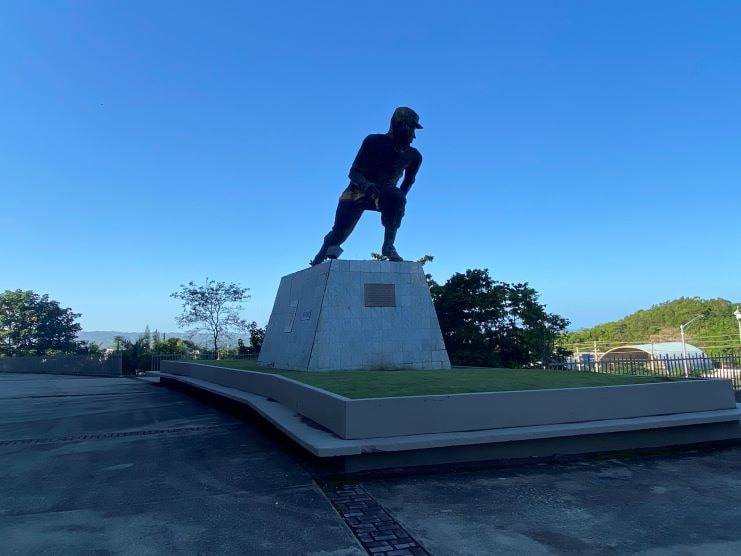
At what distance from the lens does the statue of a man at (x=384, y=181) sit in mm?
11164

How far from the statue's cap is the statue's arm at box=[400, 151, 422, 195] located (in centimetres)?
110

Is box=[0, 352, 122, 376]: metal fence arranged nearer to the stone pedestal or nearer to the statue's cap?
the stone pedestal

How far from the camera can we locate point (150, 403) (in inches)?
483

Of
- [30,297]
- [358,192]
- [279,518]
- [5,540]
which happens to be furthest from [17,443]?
[30,297]

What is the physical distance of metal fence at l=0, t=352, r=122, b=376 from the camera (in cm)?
2768

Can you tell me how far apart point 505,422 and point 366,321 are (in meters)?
5.44

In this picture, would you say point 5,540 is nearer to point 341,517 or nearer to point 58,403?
point 341,517

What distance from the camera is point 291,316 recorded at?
12594 mm

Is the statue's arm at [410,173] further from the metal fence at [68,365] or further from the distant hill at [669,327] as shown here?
the distant hill at [669,327]

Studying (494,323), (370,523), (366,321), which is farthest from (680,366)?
(370,523)

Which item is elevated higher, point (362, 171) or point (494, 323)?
point (362, 171)

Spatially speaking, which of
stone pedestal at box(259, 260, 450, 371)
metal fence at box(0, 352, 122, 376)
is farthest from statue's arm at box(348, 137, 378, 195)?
metal fence at box(0, 352, 122, 376)

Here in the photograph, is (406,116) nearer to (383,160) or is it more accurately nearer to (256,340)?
(383,160)

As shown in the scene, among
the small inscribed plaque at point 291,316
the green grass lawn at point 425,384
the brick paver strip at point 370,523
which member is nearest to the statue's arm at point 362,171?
the small inscribed plaque at point 291,316
